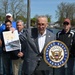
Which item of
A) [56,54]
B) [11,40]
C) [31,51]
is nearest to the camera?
[31,51]

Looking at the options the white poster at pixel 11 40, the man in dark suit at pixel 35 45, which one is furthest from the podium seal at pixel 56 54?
the white poster at pixel 11 40

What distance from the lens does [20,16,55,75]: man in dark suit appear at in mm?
3707

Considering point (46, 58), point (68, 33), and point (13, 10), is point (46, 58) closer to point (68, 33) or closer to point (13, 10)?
point (68, 33)

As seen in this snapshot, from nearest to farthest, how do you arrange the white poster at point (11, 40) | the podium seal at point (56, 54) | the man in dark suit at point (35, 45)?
the man in dark suit at point (35, 45) < the podium seal at point (56, 54) < the white poster at point (11, 40)

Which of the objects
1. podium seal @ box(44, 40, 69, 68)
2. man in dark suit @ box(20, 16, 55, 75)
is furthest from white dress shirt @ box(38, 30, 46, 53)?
podium seal @ box(44, 40, 69, 68)

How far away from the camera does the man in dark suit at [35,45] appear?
3.71 m

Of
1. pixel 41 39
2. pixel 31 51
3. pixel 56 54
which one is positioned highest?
pixel 41 39

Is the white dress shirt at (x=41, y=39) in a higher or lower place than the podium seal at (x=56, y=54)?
higher

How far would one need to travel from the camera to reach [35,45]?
372 centimetres

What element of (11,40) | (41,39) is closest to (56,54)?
(41,39)

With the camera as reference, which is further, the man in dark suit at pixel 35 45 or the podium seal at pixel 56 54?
Result: the podium seal at pixel 56 54

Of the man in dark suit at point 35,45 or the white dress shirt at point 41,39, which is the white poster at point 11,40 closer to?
the man in dark suit at point 35,45

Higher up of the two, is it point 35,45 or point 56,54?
point 35,45

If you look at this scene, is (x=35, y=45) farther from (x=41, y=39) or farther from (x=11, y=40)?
(x=11, y=40)
